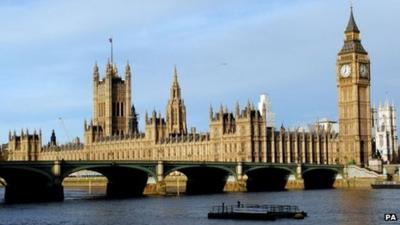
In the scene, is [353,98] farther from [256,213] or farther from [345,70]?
[256,213]

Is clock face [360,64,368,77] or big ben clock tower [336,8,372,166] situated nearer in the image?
big ben clock tower [336,8,372,166]

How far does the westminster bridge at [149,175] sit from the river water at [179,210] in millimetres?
4715

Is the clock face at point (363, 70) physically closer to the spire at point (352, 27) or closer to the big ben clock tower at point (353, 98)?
the big ben clock tower at point (353, 98)

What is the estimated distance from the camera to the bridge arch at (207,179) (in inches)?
5054

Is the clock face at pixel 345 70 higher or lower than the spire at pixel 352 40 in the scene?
lower

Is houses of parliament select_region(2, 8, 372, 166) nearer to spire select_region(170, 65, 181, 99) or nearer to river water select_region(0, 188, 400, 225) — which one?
spire select_region(170, 65, 181, 99)

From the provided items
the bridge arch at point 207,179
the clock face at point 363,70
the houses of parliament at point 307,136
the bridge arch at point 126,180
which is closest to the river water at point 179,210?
the bridge arch at point 126,180

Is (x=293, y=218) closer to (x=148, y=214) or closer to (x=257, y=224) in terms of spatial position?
(x=257, y=224)

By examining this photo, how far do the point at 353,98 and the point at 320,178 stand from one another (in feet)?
74.5

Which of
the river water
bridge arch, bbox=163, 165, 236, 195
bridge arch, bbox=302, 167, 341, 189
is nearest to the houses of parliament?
bridge arch, bbox=302, 167, 341, 189

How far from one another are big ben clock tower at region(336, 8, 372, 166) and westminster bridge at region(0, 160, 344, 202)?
18533 millimetres

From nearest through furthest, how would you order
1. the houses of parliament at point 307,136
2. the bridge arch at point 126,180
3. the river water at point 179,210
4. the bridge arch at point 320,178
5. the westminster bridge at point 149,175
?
the river water at point 179,210 → the westminster bridge at point 149,175 → the bridge arch at point 126,180 → the bridge arch at point 320,178 → the houses of parliament at point 307,136

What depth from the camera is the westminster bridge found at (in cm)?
10531

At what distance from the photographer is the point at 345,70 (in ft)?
551
